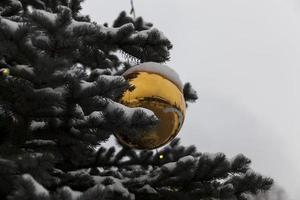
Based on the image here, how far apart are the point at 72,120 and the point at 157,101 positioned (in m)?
0.60

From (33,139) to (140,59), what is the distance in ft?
3.72

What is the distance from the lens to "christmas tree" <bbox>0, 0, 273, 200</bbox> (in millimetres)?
2189

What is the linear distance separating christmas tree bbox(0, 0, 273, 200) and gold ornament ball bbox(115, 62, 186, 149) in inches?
5.7

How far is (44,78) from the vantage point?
2271 millimetres

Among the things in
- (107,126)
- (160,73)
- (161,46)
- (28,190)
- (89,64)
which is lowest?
(28,190)

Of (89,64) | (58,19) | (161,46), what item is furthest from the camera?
(89,64)

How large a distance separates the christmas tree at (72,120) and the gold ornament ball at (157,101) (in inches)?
5.7

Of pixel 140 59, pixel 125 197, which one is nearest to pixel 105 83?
pixel 125 197

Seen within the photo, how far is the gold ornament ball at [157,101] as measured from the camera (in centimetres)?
297

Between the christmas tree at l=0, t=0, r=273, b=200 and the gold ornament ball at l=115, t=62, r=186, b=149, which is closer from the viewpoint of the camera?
the christmas tree at l=0, t=0, r=273, b=200

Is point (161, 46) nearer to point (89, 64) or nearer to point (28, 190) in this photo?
point (89, 64)

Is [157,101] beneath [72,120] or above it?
above

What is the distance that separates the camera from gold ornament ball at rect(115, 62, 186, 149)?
9.75 feet

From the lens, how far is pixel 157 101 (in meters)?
2.97
